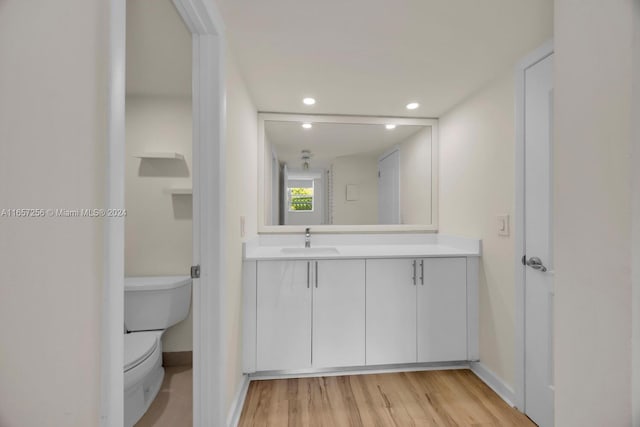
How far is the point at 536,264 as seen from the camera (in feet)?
5.19

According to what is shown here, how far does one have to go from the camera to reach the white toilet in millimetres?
1607

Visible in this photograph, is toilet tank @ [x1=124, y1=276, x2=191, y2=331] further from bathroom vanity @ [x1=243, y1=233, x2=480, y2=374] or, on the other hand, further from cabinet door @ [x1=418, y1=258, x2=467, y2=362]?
cabinet door @ [x1=418, y1=258, x2=467, y2=362]

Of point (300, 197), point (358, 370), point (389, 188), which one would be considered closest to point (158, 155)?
point (300, 197)

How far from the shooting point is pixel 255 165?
7.78ft

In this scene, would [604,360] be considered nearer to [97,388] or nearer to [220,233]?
[97,388]

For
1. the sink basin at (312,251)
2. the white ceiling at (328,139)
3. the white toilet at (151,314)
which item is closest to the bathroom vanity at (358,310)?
the sink basin at (312,251)

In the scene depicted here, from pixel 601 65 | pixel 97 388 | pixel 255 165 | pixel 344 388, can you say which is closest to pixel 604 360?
pixel 601 65

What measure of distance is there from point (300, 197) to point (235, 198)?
1.04 m

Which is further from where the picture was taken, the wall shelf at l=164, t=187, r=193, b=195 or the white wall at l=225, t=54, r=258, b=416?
the wall shelf at l=164, t=187, r=193, b=195

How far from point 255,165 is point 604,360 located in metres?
2.23

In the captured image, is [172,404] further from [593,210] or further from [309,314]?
[593,210]

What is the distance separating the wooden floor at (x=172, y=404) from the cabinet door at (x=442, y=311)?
5.08ft

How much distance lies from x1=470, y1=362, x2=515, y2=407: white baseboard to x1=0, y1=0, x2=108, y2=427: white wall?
84.0 inches

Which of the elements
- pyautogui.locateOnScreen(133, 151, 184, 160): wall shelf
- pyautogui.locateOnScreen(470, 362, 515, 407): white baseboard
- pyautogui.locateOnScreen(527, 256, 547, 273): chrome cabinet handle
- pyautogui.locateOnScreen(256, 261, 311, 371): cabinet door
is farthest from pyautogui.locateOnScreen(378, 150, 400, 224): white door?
pyautogui.locateOnScreen(133, 151, 184, 160): wall shelf
